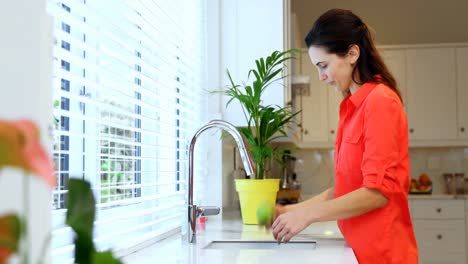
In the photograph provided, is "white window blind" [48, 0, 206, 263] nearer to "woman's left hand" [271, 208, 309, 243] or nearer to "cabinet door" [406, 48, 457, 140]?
"woman's left hand" [271, 208, 309, 243]

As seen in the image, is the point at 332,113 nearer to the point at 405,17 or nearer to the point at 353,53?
the point at 405,17

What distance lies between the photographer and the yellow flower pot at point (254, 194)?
253cm

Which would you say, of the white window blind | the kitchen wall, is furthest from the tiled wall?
the kitchen wall

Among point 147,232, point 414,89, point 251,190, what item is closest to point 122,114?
point 147,232

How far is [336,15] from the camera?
197cm

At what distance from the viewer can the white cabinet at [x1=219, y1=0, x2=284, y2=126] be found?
282 centimetres

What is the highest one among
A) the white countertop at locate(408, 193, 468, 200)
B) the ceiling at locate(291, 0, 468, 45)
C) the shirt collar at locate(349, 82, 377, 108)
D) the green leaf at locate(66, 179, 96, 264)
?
the ceiling at locate(291, 0, 468, 45)

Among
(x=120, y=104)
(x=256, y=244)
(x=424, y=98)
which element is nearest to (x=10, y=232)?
(x=120, y=104)

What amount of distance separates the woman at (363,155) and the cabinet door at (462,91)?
382 centimetres

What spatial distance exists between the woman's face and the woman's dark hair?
13 millimetres

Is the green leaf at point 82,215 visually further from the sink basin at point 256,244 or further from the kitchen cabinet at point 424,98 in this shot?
the kitchen cabinet at point 424,98

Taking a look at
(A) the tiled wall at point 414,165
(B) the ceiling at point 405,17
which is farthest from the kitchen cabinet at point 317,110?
(B) the ceiling at point 405,17

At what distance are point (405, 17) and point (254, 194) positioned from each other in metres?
3.64

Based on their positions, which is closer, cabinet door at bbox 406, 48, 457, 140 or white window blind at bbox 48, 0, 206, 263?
white window blind at bbox 48, 0, 206, 263
